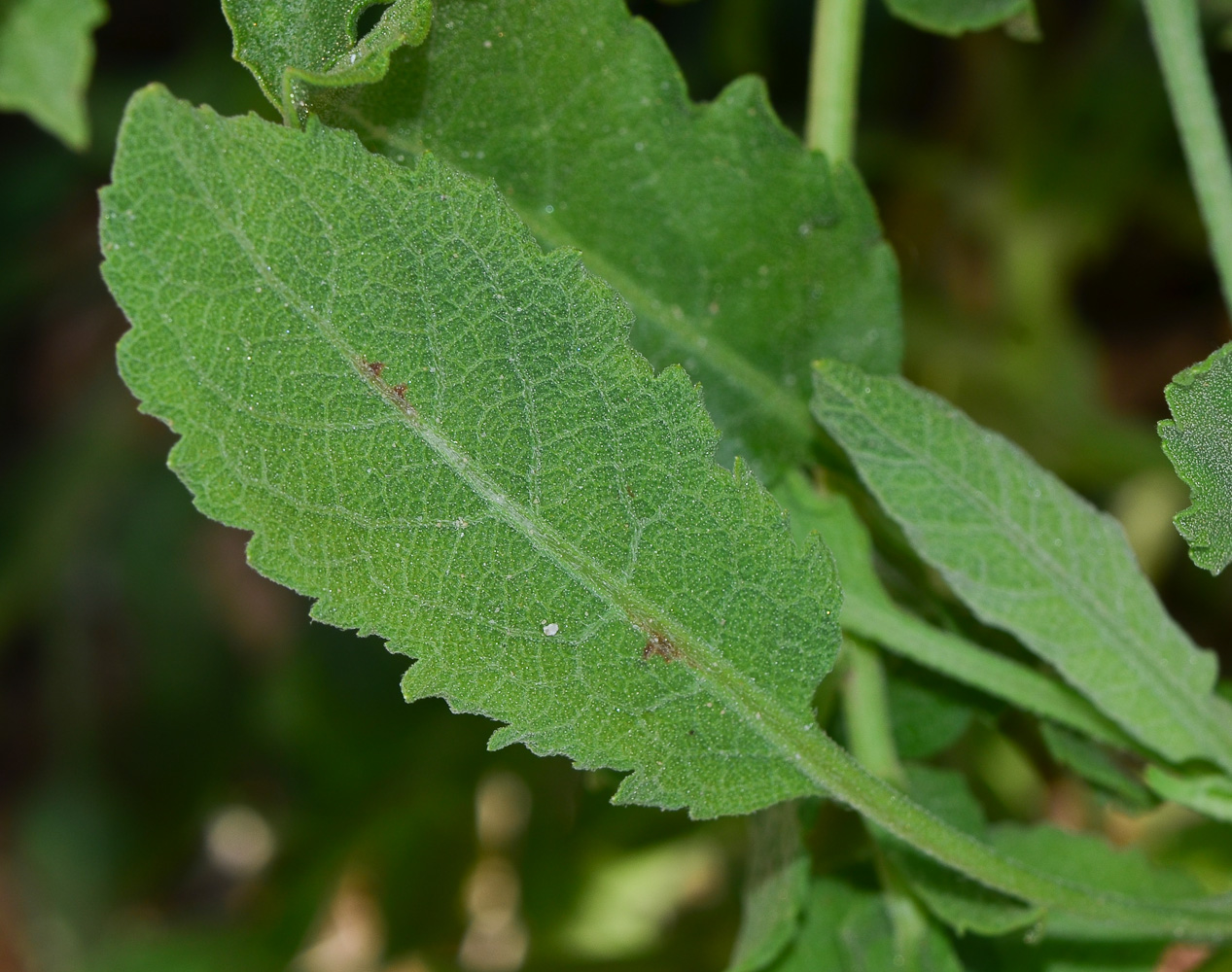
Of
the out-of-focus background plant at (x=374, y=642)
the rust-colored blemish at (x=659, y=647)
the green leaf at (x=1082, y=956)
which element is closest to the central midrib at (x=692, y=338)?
the rust-colored blemish at (x=659, y=647)

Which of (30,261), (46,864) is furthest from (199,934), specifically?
(30,261)

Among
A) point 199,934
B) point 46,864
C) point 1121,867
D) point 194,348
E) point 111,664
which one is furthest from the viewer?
point 111,664

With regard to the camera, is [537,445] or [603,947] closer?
[537,445]

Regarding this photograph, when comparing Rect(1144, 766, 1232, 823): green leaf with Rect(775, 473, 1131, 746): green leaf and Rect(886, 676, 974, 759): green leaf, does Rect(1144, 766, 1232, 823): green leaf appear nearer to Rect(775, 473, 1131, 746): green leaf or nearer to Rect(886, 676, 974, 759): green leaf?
Rect(775, 473, 1131, 746): green leaf

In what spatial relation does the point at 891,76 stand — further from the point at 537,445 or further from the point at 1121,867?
the point at 537,445

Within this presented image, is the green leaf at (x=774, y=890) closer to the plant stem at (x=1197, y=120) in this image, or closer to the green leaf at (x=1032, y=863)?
the green leaf at (x=1032, y=863)

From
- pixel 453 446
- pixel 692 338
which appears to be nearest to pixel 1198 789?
pixel 692 338
